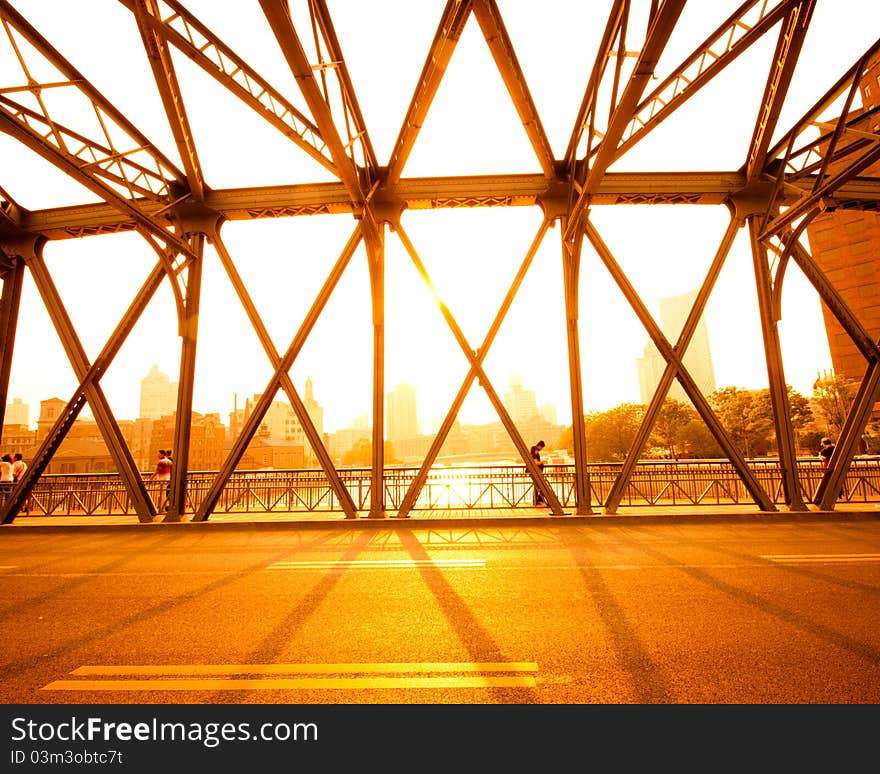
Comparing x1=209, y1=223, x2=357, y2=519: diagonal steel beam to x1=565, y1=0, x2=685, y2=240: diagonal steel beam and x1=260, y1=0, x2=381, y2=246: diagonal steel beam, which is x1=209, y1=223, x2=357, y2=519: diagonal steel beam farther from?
x1=565, y1=0, x2=685, y2=240: diagonal steel beam

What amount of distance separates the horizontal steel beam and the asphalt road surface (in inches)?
333

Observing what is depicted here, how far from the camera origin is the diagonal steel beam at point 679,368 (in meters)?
10.3

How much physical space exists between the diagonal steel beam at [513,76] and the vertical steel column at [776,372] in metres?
5.73

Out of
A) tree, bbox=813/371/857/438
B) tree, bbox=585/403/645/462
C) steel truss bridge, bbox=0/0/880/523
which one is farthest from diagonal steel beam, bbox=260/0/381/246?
tree, bbox=585/403/645/462

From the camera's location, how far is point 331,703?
273 centimetres

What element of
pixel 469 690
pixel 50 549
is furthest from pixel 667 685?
pixel 50 549

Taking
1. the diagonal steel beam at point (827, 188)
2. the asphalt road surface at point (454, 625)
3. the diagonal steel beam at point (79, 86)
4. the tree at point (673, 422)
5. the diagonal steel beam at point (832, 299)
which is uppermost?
the diagonal steel beam at point (79, 86)

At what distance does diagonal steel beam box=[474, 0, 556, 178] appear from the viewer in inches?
312

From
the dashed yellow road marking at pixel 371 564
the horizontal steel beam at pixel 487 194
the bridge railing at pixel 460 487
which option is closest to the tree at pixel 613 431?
the bridge railing at pixel 460 487

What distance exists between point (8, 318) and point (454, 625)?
1508cm

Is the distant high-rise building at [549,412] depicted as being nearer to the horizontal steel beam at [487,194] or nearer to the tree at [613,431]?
the tree at [613,431]
